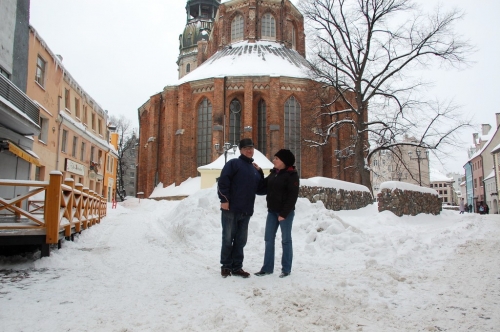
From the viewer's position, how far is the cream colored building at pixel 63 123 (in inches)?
654

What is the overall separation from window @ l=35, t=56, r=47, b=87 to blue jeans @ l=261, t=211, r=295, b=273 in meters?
15.5

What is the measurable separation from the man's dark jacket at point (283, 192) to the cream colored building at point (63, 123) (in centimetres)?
1419

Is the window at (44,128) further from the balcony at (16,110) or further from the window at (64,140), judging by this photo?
the balcony at (16,110)

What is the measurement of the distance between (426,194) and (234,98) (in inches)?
730

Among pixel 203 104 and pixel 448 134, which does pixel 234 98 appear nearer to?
Result: pixel 203 104

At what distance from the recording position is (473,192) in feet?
181

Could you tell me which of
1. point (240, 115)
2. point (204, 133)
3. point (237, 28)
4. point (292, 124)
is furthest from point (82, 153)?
point (237, 28)

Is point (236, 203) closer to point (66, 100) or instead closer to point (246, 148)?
point (246, 148)

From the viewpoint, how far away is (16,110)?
36.5ft

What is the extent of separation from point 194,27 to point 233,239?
186ft

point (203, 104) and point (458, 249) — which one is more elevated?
point (203, 104)

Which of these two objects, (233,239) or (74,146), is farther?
(74,146)

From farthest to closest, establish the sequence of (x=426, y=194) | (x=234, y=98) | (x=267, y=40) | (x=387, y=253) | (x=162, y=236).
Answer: (x=267, y=40)
(x=234, y=98)
(x=426, y=194)
(x=162, y=236)
(x=387, y=253)

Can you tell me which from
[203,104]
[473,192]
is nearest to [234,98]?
[203,104]
